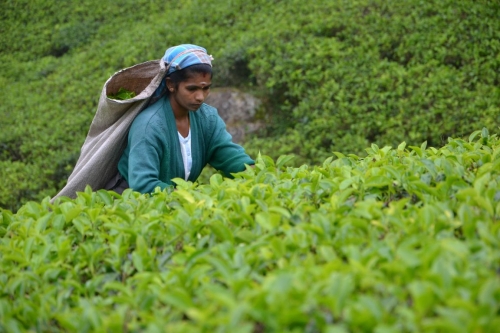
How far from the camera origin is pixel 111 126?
141 inches

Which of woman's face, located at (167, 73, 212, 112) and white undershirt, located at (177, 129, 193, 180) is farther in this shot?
white undershirt, located at (177, 129, 193, 180)

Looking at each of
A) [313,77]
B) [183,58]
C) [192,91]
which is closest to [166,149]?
[192,91]

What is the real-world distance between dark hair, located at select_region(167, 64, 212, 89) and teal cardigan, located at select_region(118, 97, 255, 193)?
14 cm

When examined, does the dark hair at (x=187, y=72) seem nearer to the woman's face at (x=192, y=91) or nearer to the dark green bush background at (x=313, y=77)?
the woman's face at (x=192, y=91)

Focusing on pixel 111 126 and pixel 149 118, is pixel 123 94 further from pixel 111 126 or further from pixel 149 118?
pixel 149 118

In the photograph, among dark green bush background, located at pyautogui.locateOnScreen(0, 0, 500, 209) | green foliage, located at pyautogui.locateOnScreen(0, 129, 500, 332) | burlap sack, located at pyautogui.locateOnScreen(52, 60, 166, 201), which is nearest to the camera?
green foliage, located at pyautogui.locateOnScreen(0, 129, 500, 332)

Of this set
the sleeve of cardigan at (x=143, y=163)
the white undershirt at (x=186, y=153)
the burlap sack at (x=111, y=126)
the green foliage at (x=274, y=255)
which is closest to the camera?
the green foliage at (x=274, y=255)

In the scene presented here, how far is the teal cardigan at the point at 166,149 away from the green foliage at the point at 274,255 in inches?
18.1

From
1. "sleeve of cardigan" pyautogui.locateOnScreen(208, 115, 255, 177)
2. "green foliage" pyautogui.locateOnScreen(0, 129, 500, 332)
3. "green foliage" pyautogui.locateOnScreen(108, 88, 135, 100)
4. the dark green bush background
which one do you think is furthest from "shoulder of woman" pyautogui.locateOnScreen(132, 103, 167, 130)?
the dark green bush background

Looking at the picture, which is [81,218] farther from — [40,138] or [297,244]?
[40,138]

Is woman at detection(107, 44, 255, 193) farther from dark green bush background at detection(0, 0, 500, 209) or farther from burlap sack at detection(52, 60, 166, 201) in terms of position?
dark green bush background at detection(0, 0, 500, 209)

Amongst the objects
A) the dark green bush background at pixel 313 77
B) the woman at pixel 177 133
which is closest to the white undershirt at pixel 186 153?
the woman at pixel 177 133

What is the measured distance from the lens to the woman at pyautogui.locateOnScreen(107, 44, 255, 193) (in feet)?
11.0

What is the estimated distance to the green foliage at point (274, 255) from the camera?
60.4 inches
